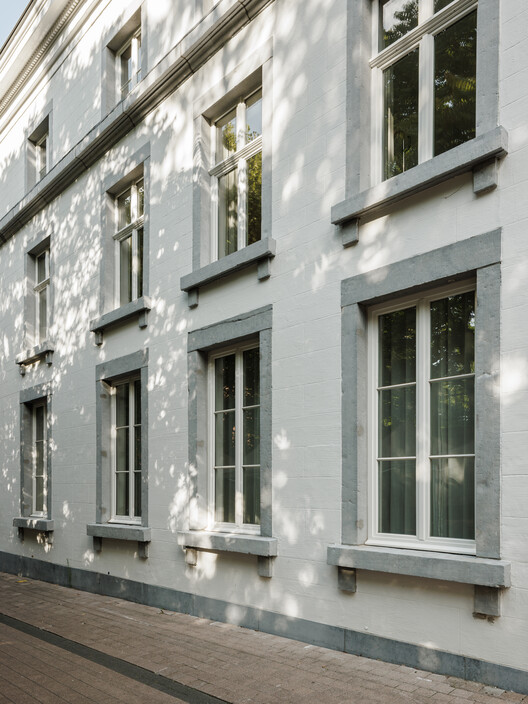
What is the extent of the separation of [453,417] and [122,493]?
591cm

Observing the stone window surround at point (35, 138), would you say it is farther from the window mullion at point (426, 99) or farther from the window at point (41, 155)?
the window mullion at point (426, 99)

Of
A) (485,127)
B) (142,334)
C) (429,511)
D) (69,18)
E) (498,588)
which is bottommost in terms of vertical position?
(498,588)

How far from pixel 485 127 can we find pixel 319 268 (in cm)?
200

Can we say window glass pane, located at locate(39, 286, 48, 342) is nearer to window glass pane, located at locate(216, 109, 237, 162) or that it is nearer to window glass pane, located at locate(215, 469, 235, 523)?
window glass pane, located at locate(216, 109, 237, 162)

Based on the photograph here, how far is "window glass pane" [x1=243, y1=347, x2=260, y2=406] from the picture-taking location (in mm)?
7734

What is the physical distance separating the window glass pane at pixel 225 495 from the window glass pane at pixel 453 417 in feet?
9.41

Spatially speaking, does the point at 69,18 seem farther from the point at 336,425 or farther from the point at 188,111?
the point at 336,425

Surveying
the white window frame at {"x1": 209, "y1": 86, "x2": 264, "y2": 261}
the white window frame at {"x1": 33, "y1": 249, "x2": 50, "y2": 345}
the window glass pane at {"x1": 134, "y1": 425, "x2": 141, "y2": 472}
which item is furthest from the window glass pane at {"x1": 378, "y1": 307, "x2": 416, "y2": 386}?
the white window frame at {"x1": 33, "y1": 249, "x2": 50, "y2": 345}

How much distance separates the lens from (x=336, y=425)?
635cm

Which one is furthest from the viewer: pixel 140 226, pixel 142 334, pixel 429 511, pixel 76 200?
pixel 76 200

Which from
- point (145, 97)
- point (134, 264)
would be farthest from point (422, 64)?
point (134, 264)

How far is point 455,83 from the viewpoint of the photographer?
582cm

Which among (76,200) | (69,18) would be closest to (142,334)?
(76,200)

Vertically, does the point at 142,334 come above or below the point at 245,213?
below
